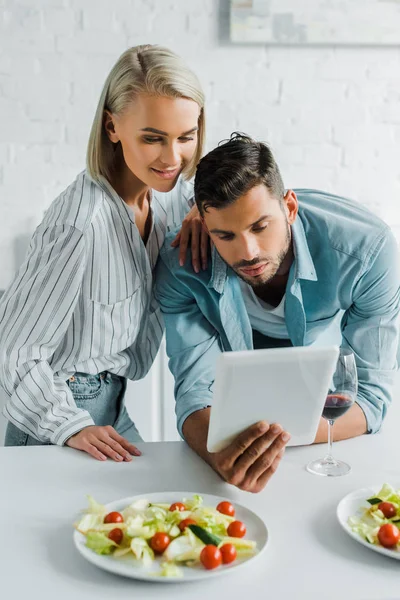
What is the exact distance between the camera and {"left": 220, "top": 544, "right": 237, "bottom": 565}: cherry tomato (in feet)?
3.19

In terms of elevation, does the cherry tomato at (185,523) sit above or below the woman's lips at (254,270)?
below

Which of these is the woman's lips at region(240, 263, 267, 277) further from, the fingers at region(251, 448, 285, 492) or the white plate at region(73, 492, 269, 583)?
the white plate at region(73, 492, 269, 583)

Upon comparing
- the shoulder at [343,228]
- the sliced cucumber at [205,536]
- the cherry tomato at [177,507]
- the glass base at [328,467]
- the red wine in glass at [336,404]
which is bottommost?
the glass base at [328,467]

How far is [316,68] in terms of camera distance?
3.06 meters

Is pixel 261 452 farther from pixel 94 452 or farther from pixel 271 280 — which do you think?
pixel 271 280

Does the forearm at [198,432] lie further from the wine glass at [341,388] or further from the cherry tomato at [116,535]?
the cherry tomato at [116,535]

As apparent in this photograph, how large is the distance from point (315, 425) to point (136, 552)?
42cm

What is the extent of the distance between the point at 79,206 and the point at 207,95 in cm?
155

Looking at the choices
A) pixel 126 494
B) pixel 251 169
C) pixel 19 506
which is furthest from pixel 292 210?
pixel 19 506

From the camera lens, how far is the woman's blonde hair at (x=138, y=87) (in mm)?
1594

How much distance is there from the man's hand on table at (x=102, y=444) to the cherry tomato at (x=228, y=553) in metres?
0.42

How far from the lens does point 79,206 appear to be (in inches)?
63.8

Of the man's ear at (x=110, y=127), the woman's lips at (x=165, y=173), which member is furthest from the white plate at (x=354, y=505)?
the man's ear at (x=110, y=127)

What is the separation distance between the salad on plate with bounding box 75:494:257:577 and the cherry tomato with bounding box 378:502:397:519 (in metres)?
0.21
